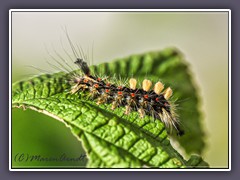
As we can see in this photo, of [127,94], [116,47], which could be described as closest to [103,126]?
[127,94]

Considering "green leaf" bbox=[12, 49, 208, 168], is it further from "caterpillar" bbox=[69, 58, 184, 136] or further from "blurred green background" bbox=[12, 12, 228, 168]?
"blurred green background" bbox=[12, 12, 228, 168]

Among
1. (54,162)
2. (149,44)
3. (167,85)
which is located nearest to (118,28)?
(149,44)

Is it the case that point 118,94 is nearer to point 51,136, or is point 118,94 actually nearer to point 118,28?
point 51,136

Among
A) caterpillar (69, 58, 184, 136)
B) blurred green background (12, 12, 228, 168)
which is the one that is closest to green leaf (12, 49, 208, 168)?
caterpillar (69, 58, 184, 136)

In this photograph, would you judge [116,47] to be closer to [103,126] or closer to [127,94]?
[127,94]

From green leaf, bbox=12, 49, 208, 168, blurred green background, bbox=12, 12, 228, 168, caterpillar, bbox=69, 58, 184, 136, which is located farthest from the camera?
blurred green background, bbox=12, 12, 228, 168
